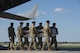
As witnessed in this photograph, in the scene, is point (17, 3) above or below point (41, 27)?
above

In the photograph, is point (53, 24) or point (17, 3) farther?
point (17, 3)

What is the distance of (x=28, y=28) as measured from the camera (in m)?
25.5

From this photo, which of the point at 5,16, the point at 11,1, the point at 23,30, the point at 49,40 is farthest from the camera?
the point at 5,16

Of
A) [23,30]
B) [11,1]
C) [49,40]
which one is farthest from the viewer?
[11,1]

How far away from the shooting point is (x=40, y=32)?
24906mm

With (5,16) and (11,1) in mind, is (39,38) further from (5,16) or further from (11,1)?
(5,16)

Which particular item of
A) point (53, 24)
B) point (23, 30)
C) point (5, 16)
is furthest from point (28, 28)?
point (5, 16)

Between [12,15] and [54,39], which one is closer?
[54,39]

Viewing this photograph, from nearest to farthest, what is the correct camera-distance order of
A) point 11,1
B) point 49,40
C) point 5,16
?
point 49,40
point 11,1
point 5,16

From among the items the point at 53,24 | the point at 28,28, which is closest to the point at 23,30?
the point at 28,28

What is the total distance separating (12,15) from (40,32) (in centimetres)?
1715

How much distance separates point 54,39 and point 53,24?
1106 millimetres

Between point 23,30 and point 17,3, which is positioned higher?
point 17,3

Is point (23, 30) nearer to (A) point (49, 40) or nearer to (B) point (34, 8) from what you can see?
(A) point (49, 40)
